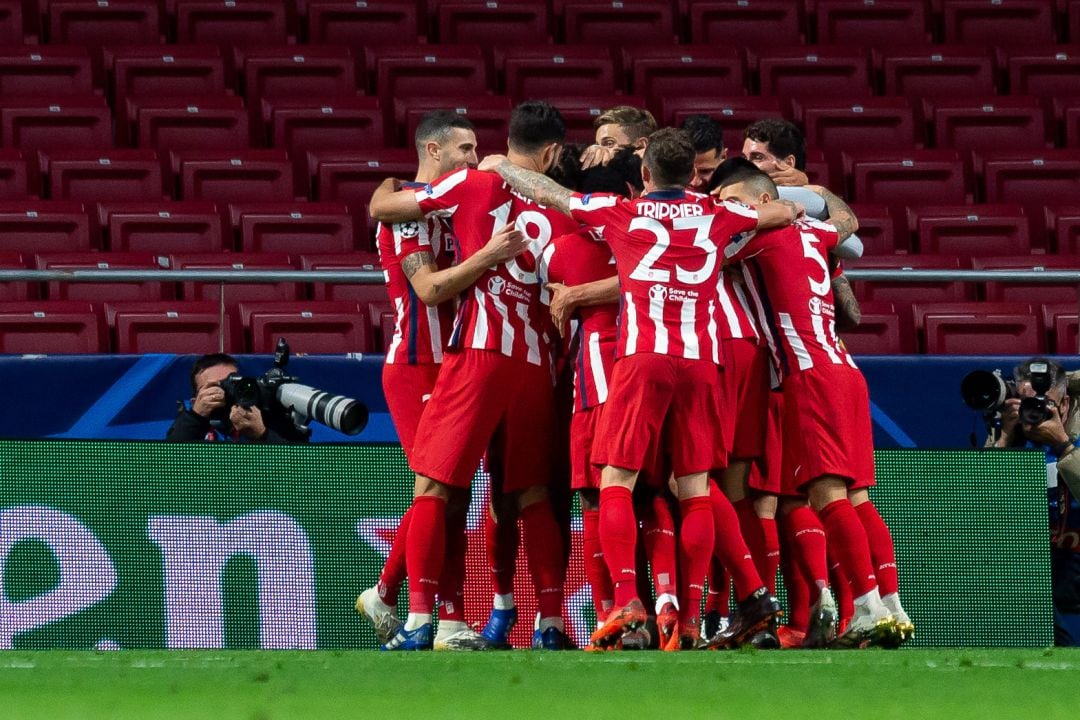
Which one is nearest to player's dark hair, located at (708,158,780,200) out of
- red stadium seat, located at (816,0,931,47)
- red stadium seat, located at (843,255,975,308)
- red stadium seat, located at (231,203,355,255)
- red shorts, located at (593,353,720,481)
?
red shorts, located at (593,353,720,481)

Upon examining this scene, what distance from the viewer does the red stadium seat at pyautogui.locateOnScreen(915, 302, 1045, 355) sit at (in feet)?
30.2

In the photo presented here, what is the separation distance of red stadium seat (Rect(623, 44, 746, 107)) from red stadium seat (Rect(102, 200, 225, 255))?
341cm

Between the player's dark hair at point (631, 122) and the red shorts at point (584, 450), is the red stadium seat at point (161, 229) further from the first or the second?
the red shorts at point (584, 450)

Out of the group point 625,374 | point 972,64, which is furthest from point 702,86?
point 625,374

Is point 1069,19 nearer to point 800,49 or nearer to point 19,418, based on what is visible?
point 800,49

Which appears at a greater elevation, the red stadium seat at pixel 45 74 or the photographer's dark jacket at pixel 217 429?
the red stadium seat at pixel 45 74

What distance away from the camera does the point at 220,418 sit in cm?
694

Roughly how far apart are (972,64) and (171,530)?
778 centimetres

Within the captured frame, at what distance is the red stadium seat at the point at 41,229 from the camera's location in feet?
32.6

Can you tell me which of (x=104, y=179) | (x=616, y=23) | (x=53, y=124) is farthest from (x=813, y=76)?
(x=53, y=124)

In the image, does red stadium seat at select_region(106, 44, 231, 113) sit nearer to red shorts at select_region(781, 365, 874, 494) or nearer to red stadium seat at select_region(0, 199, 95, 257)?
red stadium seat at select_region(0, 199, 95, 257)

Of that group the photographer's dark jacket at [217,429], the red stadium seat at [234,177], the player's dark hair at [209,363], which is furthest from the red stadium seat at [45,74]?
the photographer's dark jacket at [217,429]

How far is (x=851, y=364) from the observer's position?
5.75 meters

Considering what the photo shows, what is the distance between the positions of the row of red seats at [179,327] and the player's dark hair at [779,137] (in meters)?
3.09
